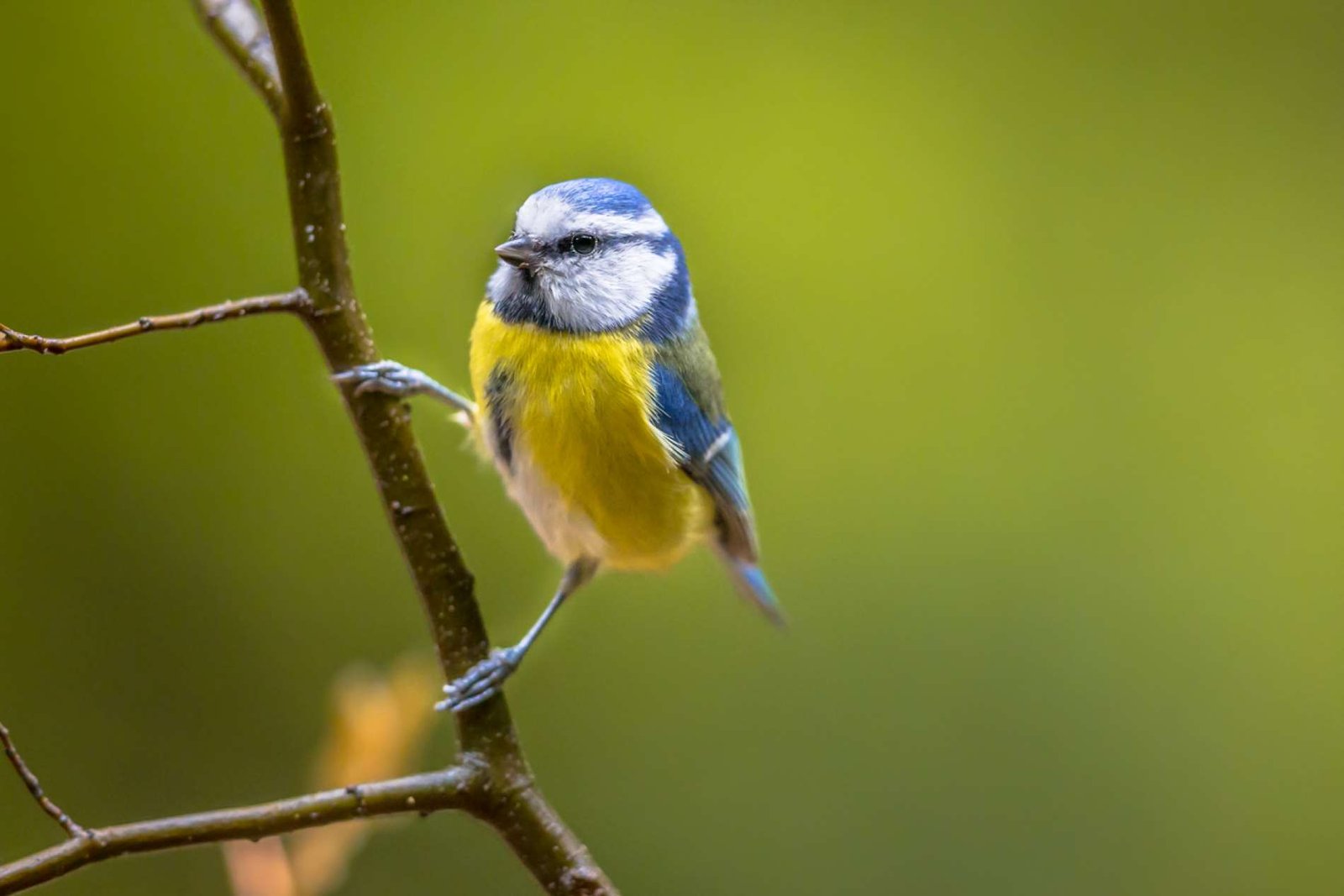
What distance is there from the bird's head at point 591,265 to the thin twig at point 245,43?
159 millimetres

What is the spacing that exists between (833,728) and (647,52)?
981 mm

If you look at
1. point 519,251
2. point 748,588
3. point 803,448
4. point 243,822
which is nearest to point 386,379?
point 519,251

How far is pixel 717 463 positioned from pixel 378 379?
376mm

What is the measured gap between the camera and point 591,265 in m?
0.89

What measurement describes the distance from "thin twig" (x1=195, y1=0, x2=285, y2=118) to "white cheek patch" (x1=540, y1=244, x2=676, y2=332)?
23cm

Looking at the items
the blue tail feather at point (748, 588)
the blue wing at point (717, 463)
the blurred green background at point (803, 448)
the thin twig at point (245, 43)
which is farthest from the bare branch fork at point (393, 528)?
the blurred green background at point (803, 448)

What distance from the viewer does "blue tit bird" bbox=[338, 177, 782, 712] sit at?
2.86ft

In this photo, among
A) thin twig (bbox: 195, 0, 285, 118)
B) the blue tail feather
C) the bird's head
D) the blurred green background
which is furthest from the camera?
the blurred green background

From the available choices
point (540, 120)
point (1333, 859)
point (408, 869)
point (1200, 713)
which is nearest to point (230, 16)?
point (540, 120)

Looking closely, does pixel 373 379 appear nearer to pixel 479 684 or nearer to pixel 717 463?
pixel 479 684

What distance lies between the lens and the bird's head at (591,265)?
0.81 meters

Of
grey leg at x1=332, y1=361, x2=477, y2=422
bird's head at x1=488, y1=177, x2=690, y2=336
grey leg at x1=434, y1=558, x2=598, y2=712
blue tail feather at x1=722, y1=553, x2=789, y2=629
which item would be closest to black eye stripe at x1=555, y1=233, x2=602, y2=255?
bird's head at x1=488, y1=177, x2=690, y2=336

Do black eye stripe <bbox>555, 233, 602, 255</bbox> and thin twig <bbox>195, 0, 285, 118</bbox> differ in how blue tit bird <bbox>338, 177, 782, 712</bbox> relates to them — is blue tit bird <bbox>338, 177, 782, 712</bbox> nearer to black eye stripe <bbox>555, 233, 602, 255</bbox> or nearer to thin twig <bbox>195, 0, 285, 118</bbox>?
black eye stripe <bbox>555, 233, 602, 255</bbox>

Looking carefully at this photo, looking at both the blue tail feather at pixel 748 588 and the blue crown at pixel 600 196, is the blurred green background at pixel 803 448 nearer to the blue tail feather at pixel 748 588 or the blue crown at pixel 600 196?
the blue tail feather at pixel 748 588
